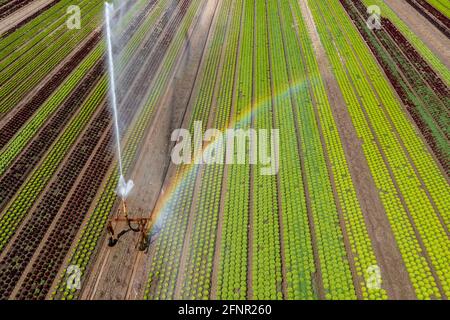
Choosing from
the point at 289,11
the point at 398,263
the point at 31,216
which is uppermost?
the point at 289,11

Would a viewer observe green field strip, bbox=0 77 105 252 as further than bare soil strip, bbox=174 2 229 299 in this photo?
Yes

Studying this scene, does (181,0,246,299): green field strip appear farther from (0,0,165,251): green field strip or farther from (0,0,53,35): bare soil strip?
(0,0,53,35): bare soil strip

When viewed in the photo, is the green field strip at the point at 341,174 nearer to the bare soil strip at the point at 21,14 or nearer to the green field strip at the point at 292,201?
the green field strip at the point at 292,201

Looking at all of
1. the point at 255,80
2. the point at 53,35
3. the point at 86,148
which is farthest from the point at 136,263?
the point at 53,35

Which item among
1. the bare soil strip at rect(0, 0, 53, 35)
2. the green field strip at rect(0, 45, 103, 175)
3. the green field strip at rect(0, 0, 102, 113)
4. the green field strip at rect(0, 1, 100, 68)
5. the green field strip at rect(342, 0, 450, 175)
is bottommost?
the green field strip at rect(342, 0, 450, 175)

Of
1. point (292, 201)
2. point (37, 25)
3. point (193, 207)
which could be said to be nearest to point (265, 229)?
point (292, 201)

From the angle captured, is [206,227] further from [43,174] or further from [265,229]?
[43,174]

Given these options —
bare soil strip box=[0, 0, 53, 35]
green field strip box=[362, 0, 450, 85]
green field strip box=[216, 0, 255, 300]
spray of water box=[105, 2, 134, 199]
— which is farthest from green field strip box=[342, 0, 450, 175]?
bare soil strip box=[0, 0, 53, 35]

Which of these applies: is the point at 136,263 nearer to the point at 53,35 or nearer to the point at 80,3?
the point at 53,35
